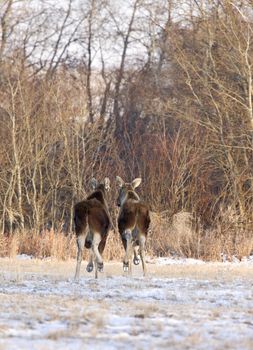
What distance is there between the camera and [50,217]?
30.3 metres

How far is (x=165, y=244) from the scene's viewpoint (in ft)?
77.0

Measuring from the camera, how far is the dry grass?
2197 centimetres

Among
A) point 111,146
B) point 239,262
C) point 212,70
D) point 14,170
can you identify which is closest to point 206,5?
point 212,70

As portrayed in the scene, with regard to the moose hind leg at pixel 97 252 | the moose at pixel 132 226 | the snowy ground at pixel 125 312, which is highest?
the moose at pixel 132 226

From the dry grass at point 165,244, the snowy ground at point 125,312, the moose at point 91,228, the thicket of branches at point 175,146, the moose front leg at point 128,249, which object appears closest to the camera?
the snowy ground at point 125,312

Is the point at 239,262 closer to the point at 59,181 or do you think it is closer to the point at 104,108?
the point at 59,181

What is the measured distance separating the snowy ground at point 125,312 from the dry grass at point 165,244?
715 cm

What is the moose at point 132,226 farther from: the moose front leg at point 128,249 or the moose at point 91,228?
the moose at point 91,228

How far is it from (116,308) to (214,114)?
20522 millimetres

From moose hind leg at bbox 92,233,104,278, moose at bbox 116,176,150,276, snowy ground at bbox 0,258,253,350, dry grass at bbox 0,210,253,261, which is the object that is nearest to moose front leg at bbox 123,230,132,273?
moose at bbox 116,176,150,276

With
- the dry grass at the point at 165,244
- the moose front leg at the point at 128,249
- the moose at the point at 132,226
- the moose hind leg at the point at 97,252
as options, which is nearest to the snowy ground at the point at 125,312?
the moose hind leg at the point at 97,252

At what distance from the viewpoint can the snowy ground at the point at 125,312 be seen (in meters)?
7.24

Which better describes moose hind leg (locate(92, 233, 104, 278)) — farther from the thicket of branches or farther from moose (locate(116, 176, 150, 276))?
the thicket of branches

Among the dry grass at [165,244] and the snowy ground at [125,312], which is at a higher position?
the dry grass at [165,244]
